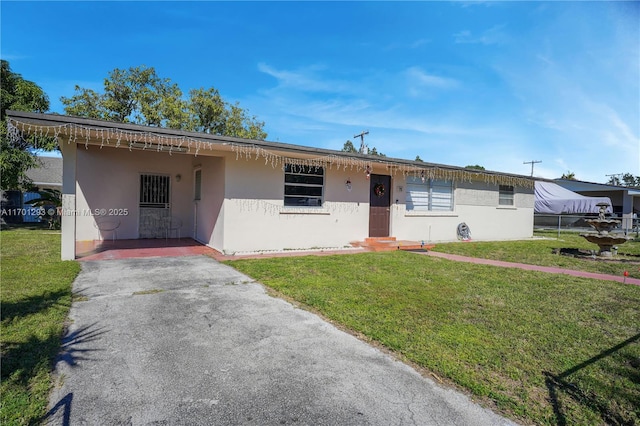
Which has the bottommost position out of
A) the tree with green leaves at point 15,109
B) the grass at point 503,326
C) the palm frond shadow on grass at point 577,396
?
the palm frond shadow on grass at point 577,396

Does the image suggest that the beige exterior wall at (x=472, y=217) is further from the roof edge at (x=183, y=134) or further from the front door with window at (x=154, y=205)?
the front door with window at (x=154, y=205)

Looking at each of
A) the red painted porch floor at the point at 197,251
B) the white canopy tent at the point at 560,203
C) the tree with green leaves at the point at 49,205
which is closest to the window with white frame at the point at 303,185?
the red painted porch floor at the point at 197,251

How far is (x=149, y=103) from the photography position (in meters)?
25.6

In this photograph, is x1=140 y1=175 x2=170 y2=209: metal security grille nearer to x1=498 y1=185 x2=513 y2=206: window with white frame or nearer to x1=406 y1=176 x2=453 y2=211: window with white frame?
x1=406 y1=176 x2=453 y2=211: window with white frame

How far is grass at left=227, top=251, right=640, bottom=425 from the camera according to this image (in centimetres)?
283

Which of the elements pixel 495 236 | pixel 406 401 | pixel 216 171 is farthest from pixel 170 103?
pixel 406 401

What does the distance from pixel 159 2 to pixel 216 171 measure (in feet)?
15.5

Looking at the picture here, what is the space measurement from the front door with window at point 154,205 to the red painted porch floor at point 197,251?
2.23 feet

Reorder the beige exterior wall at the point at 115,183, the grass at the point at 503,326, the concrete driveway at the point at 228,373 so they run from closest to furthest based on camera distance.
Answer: the concrete driveway at the point at 228,373
the grass at the point at 503,326
the beige exterior wall at the point at 115,183

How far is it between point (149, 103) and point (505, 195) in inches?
952

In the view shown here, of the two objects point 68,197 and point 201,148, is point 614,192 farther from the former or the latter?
point 68,197

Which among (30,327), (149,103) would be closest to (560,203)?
(30,327)

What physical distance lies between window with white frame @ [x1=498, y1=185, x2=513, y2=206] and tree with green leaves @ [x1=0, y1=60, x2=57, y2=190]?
20.2m

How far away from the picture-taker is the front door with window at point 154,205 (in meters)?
12.5
